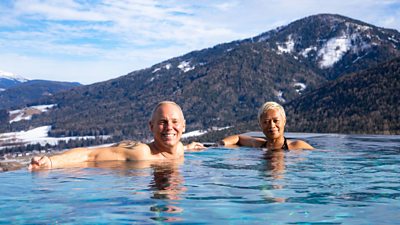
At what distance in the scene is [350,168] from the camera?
7496 millimetres

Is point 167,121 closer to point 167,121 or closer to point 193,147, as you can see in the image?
point 167,121

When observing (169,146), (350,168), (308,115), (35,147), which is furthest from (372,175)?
(35,147)

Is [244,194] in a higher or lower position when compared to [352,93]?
lower

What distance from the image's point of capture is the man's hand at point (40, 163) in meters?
6.99

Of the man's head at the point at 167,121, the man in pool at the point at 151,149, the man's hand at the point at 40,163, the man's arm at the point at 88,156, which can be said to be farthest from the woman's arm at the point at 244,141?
the man's hand at the point at 40,163

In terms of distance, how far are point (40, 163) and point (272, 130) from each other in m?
4.32

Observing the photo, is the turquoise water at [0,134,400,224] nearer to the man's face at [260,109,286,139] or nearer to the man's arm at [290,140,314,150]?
the man's face at [260,109,286,139]

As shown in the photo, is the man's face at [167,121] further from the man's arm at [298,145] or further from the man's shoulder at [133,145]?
the man's arm at [298,145]

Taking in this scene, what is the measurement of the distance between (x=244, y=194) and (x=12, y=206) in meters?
2.20

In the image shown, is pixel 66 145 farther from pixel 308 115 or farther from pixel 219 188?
pixel 219 188

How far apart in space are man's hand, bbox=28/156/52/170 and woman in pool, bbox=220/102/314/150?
3.85 meters

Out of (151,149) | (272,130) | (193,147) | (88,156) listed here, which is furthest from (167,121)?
(193,147)

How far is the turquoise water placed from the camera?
156 inches

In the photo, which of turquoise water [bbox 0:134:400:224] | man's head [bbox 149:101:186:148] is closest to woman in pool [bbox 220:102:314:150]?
turquoise water [bbox 0:134:400:224]
